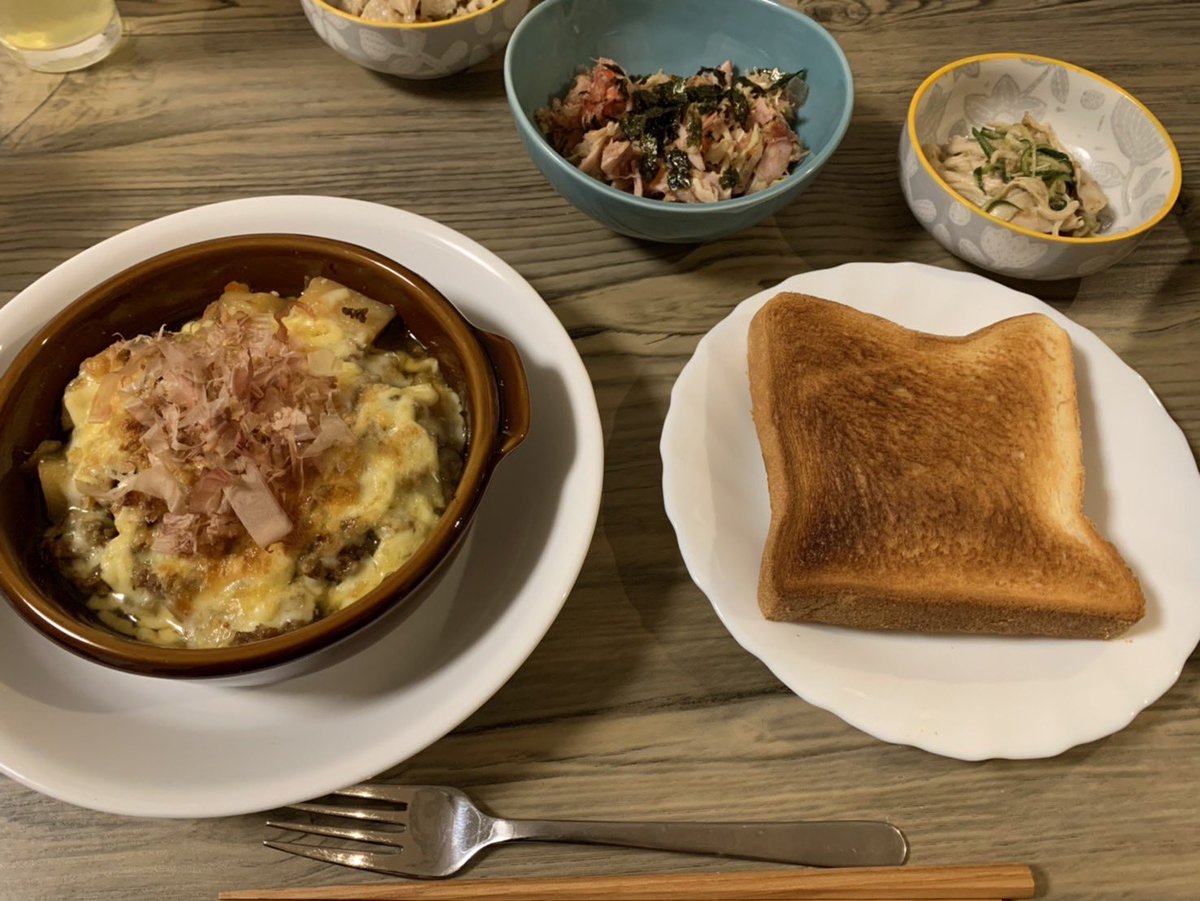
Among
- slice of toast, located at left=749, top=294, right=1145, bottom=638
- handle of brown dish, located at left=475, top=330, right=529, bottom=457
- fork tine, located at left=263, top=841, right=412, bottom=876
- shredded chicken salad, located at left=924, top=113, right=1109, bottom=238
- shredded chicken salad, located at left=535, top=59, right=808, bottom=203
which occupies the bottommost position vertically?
fork tine, located at left=263, top=841, right=412, bottom=876

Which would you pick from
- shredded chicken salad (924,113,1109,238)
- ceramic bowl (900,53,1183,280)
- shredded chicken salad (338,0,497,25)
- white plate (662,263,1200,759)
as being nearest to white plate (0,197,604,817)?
white plate (662,263,1200,759)

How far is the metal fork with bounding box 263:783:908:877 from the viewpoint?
1223mm

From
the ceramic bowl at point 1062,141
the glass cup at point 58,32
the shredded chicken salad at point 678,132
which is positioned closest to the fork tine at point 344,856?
the shredded chicken salad at point 678,132

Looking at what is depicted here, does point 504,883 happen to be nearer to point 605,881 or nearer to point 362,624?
point 605,881

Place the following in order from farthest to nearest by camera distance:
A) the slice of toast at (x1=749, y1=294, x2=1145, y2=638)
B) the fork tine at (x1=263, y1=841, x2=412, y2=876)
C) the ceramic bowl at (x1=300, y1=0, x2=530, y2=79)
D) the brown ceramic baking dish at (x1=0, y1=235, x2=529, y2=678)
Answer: the ceramic bowl at (x1=300, y1=0, x2=530, y2=79), the slice of toast at (x1=749, y1=294, x2=1145, y2=638), the fork tine at (x1=263, y1=841, x2=412, y2=876), the brown ceramic baking dish at (x1=0, y1=235, x2=529, y2=678)

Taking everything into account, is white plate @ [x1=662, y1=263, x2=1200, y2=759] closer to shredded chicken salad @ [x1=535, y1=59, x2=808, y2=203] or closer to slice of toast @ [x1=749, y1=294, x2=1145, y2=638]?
slice of toast @ [x1=749, y1=294, x2=1145, y2=638]

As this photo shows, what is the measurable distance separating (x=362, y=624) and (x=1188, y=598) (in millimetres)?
1291

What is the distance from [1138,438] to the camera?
1.53 meters

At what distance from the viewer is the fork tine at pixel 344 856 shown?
120cm

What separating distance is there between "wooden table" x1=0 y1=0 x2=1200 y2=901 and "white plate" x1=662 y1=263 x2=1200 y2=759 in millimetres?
123

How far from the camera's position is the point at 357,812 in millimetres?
1230

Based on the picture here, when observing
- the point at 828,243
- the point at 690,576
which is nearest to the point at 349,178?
the point at 828,243

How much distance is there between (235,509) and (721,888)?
86cm

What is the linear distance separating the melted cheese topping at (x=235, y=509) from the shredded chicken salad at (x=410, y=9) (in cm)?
99
